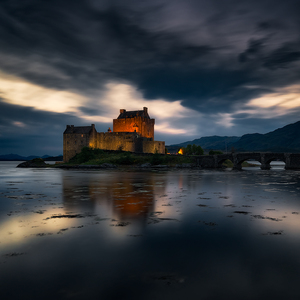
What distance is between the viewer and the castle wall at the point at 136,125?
111 metres

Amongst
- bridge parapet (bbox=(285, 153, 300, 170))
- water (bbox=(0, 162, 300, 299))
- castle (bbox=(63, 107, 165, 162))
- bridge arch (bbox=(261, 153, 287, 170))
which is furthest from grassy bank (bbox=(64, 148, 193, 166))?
water (bbox=(0, 162, 300, 299))

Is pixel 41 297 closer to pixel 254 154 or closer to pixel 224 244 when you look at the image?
pixel 224 244

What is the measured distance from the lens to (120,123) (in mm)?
115188

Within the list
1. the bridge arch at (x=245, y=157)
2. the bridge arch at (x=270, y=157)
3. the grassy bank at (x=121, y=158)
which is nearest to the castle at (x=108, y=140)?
the grassy bank at (x=121, y=158)

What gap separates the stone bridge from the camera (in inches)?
2990

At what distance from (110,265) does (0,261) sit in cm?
279

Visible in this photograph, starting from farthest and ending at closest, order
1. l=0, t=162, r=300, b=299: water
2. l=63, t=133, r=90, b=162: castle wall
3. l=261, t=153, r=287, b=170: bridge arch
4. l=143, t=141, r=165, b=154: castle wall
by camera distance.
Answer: l=143, t=141, r=165, b=154: castle wall → l=63, t=133, r=90, b=162: castle wall → l=261, t=153, r=287, b=170: bridge arch → l=0, t=162, r=300, b=299: water

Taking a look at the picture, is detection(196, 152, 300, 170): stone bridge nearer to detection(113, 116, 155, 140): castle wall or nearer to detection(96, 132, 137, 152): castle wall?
detection(96, 132, 137, 152): castle wall

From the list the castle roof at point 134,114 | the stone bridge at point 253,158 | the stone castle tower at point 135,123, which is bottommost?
the stone bridge at point 253,158

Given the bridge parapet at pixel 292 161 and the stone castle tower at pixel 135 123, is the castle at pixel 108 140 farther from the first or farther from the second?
the bridge parapet at pixel 292 161

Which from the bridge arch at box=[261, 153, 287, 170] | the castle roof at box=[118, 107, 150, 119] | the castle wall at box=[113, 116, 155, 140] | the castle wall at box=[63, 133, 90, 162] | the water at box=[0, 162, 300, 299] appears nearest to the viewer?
the water at box=[0, 162, 300, 299]

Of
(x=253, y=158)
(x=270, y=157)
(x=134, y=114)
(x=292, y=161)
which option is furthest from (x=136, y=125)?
(x=292, y=161)

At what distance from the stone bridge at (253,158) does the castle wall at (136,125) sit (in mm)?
30118

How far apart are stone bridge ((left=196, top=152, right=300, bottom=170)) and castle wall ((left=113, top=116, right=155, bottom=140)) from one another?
30.1m
